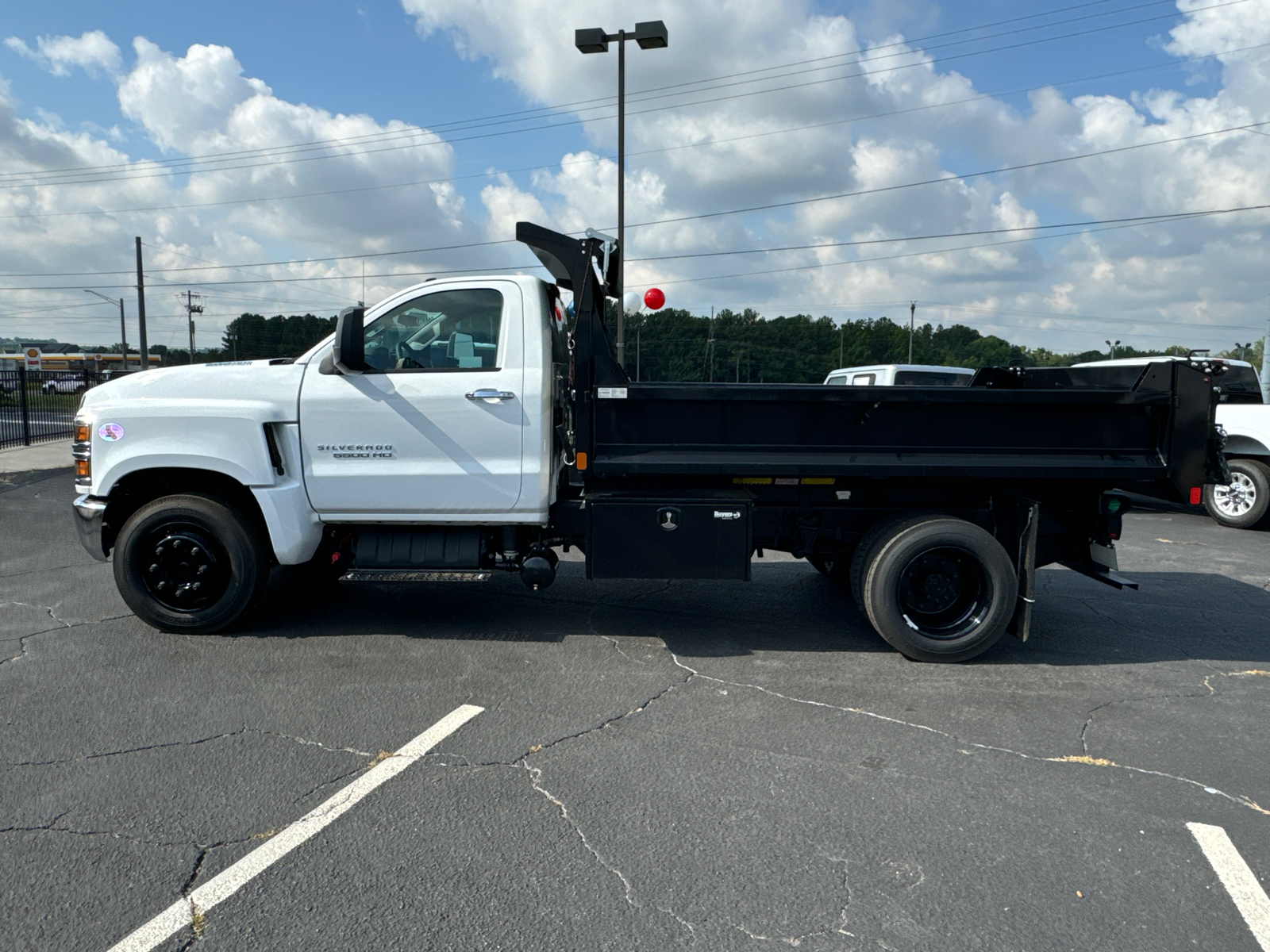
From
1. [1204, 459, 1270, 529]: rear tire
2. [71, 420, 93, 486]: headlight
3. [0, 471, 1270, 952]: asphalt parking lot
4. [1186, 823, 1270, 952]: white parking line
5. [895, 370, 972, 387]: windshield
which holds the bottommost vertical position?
[1186, 823, 1270, 952]: white parking line

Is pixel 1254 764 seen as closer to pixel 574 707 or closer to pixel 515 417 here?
pixel 574 707

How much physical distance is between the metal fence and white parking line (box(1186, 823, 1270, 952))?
19215 millimetres

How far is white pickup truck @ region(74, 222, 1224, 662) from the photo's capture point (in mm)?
5113

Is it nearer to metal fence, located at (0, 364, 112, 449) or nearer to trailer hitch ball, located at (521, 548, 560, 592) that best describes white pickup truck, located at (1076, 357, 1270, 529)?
trailer hitch ball, located at (521, 548, 560, 592)

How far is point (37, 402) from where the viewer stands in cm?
1980

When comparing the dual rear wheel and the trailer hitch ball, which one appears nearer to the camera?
the dual rear wheel

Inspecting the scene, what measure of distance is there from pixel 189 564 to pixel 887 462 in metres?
4.32

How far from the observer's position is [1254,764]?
3900mm

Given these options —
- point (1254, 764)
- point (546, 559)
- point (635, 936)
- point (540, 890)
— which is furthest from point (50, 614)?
point (1254, 764)

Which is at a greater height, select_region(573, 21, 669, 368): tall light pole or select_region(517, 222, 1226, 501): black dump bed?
select_region(573, 21, 669, 368): tall light pole

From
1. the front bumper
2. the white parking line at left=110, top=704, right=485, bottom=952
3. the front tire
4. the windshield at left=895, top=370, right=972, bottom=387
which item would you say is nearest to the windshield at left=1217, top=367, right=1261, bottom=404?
the windshield at left=895, top=370, right=972, bottom=387

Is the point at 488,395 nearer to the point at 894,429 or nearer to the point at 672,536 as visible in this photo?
the point at 672,536

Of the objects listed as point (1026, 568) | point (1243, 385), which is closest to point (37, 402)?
point (1026, 568)

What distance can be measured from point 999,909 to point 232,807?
277 centimetres
